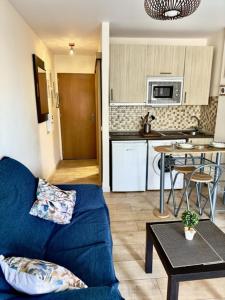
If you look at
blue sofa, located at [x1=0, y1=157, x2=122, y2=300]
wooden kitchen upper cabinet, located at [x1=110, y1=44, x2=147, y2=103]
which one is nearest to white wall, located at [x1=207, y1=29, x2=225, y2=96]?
wooden kitchen upper cabinet, located at [x1=110, y1=44, x2=147, y2=103]

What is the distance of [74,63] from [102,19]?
2405 mm

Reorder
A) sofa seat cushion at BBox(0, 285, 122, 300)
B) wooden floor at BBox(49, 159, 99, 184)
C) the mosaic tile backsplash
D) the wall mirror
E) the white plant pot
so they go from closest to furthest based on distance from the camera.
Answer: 1. sofa seat cushion at BBox(0, 285, 122, 300)
2. the white plant pot
3. the wall mirror
4. the mosaic tile backsplash
5. wooden floor at BBox(49, 159, 99, 184)

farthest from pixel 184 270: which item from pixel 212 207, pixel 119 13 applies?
pixel 119 13

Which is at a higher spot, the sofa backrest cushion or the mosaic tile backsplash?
the mosaic tile backsplash

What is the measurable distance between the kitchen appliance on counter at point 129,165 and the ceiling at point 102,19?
163 cm

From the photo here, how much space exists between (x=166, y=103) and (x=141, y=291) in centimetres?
271

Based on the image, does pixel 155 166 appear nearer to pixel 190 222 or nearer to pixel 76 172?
pixel 76 172

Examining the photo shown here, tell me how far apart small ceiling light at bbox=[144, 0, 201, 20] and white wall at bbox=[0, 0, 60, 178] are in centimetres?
139

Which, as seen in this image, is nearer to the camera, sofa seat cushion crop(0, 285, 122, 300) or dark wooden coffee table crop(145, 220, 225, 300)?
sofa seat cushion crop(0, 285, 122, 300)

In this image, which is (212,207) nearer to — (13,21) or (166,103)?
(166,103)

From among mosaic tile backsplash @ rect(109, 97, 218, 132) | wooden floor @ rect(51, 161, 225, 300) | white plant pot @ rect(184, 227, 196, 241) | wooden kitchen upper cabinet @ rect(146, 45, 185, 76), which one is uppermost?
wooden kitchen upper cabinet @ rect(146, 45, 185, 76)

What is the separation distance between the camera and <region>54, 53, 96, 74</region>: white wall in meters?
4.98

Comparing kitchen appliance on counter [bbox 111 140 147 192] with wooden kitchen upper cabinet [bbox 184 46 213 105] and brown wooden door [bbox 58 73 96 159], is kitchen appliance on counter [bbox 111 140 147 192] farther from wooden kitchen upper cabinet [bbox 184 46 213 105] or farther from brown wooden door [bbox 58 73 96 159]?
brown wooden door [bbox 58 73 96 159]

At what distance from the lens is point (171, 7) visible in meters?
1.56
